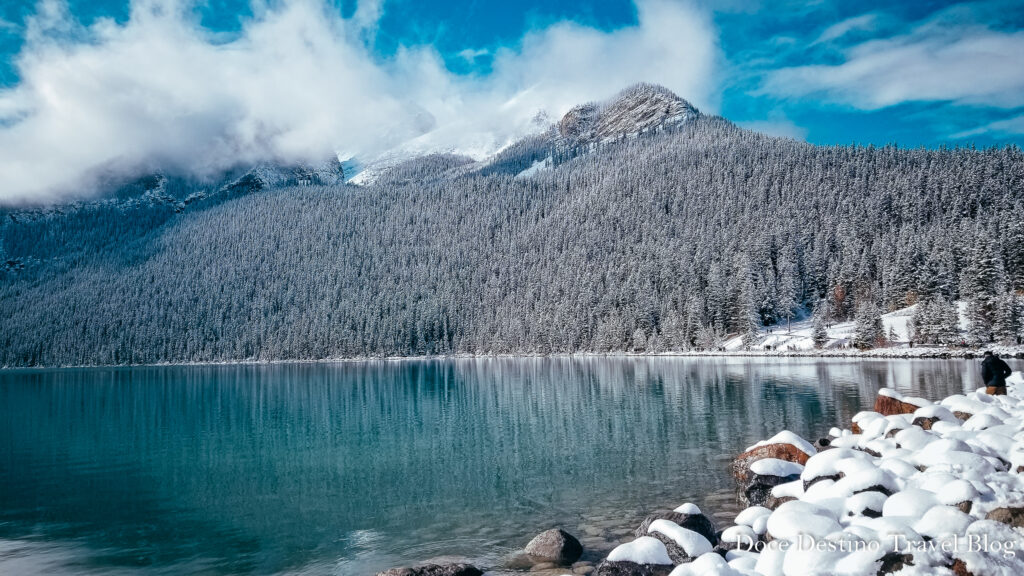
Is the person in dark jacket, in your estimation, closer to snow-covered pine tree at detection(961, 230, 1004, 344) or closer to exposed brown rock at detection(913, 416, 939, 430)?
exposed brown rock at detection(913, 416, 939, 430)

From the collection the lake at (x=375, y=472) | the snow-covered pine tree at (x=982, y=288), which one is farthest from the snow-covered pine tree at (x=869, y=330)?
the lake at (x=375, y=472)

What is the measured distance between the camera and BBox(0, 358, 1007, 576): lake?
16.4 m

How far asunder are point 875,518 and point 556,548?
23.8 ft

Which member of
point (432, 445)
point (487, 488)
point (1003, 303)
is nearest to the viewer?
point (487, 488)

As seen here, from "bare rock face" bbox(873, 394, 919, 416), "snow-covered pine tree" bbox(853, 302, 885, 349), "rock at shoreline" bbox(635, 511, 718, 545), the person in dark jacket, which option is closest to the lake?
"rock at shoreline" bbox(635, 511, 718, 545)

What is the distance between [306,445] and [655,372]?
166 feet

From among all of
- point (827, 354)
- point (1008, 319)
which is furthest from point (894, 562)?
point (827, 354)

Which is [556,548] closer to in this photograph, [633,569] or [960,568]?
[633,569]

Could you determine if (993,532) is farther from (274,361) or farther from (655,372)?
(274,361)

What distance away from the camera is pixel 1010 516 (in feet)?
30.7

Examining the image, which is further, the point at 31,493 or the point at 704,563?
the point at 31,493

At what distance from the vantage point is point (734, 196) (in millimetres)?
188500

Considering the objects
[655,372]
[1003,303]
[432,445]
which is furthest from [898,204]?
[432,445]

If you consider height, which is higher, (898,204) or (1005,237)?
(898,204)
